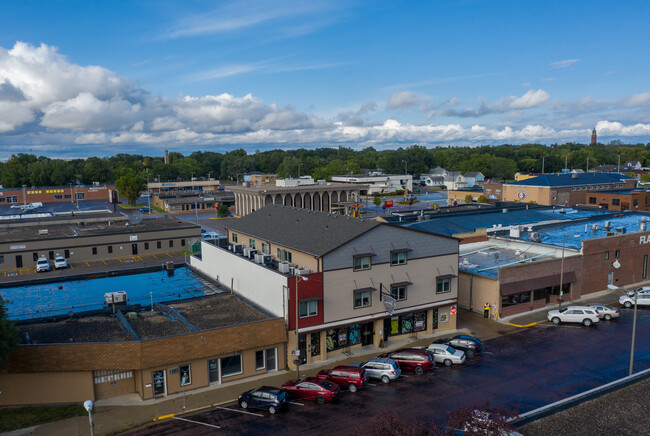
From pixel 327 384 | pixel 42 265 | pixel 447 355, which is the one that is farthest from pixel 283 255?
pixel 42 265

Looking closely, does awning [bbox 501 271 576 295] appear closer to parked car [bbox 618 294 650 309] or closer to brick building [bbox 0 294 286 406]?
parked car [bbox 618 294 650 309]

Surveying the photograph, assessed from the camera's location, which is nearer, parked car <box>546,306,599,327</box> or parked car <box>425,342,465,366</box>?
parked car <box>425,342,465,366</box>

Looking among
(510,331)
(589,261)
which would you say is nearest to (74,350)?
(510,331)

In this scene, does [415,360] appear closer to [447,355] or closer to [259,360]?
[447,355]

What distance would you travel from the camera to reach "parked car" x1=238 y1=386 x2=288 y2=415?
2427 centimetres

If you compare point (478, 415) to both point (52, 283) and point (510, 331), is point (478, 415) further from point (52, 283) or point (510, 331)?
point (52, 283)

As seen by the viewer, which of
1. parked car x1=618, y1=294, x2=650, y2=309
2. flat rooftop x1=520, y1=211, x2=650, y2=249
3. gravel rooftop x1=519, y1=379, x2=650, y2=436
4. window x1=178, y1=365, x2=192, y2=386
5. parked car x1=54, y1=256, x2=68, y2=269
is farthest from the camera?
parked car x1=54, y1=256, x2=68, y2=269

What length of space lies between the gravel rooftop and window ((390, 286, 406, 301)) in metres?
13.7

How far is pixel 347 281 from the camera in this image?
32.2m

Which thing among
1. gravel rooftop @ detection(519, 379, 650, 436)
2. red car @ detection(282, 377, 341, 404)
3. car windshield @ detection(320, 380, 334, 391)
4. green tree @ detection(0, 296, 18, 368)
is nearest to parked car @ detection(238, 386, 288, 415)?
red car @ detection(282, 377, 341, 404)

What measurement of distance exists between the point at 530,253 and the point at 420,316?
56.7 feet

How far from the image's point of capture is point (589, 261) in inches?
1780

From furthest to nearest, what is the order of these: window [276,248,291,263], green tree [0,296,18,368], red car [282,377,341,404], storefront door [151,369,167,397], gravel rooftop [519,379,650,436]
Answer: window [276,248,291,263], storefront door [151,369,167,397], red car [282,377,341,404], green tree [0,296,18,368], gravel rooftop [519,379,650,436]

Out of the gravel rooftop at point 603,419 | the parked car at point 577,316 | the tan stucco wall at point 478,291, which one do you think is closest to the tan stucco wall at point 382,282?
the tan stucco wall at point 478,291
